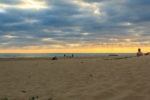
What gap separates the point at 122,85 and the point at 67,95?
2.00 m

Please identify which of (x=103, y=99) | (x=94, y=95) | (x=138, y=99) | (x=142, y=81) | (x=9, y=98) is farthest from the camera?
(x=142, y=81)

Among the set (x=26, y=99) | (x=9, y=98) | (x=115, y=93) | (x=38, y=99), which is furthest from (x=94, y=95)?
(x=9, y=98)

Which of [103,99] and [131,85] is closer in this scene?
[103,99]

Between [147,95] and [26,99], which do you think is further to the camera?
[26,99]

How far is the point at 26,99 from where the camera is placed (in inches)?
206

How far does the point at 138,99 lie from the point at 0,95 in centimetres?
477

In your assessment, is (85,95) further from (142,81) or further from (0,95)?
(0,95)

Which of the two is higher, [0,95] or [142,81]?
[142,81]

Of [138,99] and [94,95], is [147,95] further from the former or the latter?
[94,95]

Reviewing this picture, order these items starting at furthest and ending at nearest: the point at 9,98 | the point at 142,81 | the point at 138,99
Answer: the point at 142,81, the point at 9,98, the point at 138,99

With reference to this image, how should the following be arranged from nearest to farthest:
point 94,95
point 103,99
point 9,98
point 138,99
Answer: point 138,99
point 103,99
point 94,95
point 9,98

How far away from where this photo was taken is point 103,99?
4715mm

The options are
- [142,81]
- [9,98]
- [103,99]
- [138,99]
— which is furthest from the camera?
[142,81]

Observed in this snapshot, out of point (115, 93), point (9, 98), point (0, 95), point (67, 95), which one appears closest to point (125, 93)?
point (115, 93)
